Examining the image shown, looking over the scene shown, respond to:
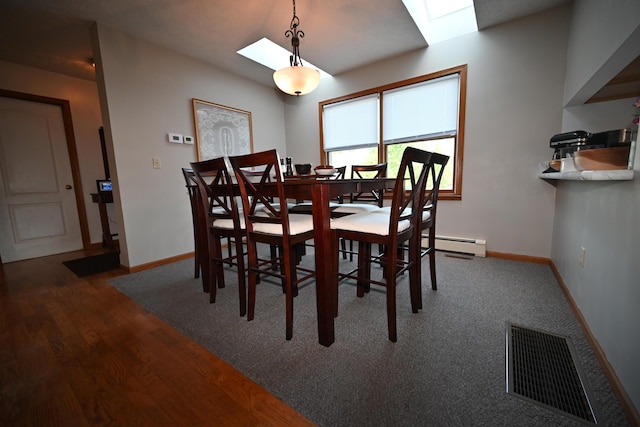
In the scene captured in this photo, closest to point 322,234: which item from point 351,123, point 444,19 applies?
point 351,123

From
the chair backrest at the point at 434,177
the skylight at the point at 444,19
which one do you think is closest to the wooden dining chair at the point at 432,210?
the chair backrest at the point at 434,177

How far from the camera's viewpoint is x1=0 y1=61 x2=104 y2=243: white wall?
3115 millimetres

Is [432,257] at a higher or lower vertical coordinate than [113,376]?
higher

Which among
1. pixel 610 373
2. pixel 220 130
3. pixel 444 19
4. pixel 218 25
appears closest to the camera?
pixel 610 373

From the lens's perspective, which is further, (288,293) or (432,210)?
(432,210)

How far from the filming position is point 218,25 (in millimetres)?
2428

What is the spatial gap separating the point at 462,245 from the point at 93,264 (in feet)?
14.0

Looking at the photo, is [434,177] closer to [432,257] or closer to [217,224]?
[432,257]

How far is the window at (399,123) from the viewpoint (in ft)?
9.17

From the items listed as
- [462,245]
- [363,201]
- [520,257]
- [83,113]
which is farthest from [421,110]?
[83,113]

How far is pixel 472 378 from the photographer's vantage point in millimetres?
1062

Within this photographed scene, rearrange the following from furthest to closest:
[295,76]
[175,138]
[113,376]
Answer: [175,138], [295,76], [113,376]

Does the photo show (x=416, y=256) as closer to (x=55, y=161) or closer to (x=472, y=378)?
(x=472, y=378)

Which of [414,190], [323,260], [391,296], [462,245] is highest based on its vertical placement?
[414,190]
